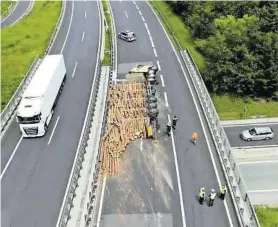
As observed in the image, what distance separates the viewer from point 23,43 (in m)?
73.9

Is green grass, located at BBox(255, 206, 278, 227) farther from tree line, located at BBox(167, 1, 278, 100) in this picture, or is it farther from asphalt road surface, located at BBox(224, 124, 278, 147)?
tree line, located at BBox(167, 1, 278, 100)

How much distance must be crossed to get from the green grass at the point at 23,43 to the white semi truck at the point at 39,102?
1676 cm

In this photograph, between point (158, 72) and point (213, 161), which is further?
point (158, 72)

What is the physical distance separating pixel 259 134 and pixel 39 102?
89.0 feet

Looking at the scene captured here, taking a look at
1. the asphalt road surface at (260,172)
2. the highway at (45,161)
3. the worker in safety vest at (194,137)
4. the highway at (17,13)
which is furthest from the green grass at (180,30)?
the highway at (17,13)

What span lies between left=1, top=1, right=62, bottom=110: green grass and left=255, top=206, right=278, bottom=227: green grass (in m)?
38.2

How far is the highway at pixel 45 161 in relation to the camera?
103 feet

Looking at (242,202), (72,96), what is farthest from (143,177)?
(72,96)

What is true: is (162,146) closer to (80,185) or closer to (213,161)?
(213,161)

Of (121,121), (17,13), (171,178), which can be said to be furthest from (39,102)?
(17,13)

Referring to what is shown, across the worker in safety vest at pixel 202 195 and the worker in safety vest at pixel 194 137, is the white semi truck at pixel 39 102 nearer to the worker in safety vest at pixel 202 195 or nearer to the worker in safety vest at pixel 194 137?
the worker in safety vest at pixel 194 137

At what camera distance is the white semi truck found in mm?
38750

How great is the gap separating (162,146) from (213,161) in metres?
5.25

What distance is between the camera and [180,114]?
4388cm
